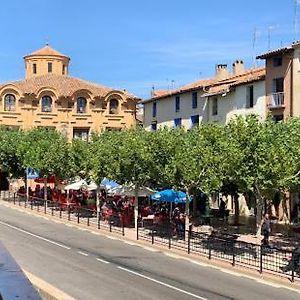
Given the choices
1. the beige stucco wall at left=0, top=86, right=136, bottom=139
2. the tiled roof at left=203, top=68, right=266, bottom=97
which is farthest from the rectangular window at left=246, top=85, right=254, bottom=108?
the beige stucco wall at left=0, top=86, right=136, bottom=139

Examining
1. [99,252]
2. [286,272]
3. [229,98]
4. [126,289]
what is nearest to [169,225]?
[99,252]

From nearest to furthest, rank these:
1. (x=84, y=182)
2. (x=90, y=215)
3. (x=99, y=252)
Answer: (x=99, y=252)
(x=90, y=215)
(x=84, y=182)

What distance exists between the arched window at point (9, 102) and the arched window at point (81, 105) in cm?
692

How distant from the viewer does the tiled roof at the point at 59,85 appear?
66.7m

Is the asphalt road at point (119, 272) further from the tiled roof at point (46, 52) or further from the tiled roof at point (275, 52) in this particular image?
the tiled roof at point (46, 52)

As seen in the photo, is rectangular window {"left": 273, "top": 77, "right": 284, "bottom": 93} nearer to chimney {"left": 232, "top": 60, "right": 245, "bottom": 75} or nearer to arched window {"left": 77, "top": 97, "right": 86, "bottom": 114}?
chimney {"left": 232, "top": 60, "right": 245, "bottom": 75}

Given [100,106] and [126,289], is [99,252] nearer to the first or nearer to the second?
[126,289]

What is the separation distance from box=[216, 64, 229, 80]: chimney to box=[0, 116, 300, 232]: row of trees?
A: 20.1 m

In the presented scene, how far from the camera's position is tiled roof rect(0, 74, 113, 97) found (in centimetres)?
6666

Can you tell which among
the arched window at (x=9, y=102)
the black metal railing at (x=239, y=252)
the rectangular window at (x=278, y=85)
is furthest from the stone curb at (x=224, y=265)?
the arched window at (x=9, y=102)

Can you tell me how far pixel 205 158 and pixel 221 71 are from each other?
33.6 meters

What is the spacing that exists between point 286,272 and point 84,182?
25.3 m

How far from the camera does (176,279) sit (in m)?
18.7

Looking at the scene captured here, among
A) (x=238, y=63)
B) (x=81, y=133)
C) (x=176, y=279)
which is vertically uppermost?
(x=238, y=63)
